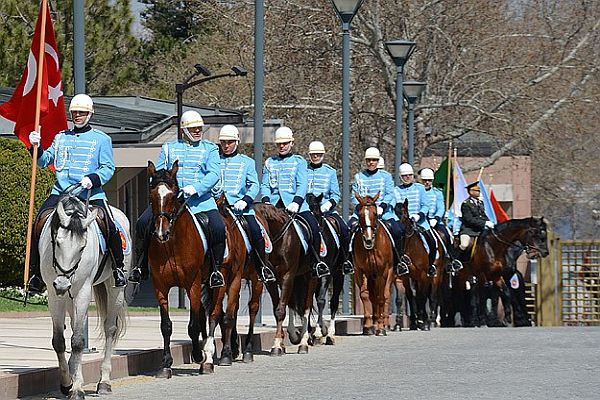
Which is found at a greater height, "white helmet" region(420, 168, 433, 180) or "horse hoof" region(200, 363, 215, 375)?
"white helmet" region(420, 168, 433, 180)

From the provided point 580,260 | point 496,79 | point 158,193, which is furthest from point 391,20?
point 158,193

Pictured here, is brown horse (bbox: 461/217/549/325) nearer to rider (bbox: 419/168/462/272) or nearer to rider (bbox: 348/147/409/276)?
rider (bbox: 419/168/462/272)

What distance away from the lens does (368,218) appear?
24.1m

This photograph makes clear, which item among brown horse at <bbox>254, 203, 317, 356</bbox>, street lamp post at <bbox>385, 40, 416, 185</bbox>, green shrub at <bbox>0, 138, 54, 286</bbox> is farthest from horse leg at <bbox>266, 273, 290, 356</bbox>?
street lamp post at <bbox>385, 40, 416, 185</bbox>

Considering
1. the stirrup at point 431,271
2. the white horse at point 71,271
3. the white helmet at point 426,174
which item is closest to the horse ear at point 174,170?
the white horse at point 71,271

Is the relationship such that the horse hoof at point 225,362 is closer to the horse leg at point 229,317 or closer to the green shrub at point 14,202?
the horse leg at point 229,317

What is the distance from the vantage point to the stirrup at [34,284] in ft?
47.8

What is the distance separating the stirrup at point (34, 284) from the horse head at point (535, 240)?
812 inches

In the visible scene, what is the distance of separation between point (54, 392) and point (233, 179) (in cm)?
466

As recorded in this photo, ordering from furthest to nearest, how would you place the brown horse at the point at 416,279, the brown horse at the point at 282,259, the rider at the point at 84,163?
the brown horse at the point at 416,279 < the brown horse at the point at 282,259 < the rider at the point at 84,163

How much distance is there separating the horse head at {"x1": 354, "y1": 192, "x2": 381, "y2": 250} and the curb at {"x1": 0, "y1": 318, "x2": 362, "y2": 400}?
2382mm

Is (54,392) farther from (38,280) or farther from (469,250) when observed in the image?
(469,250)

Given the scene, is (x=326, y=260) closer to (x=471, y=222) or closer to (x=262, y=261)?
(x=262, y=261)

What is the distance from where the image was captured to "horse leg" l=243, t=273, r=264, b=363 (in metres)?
19.1
